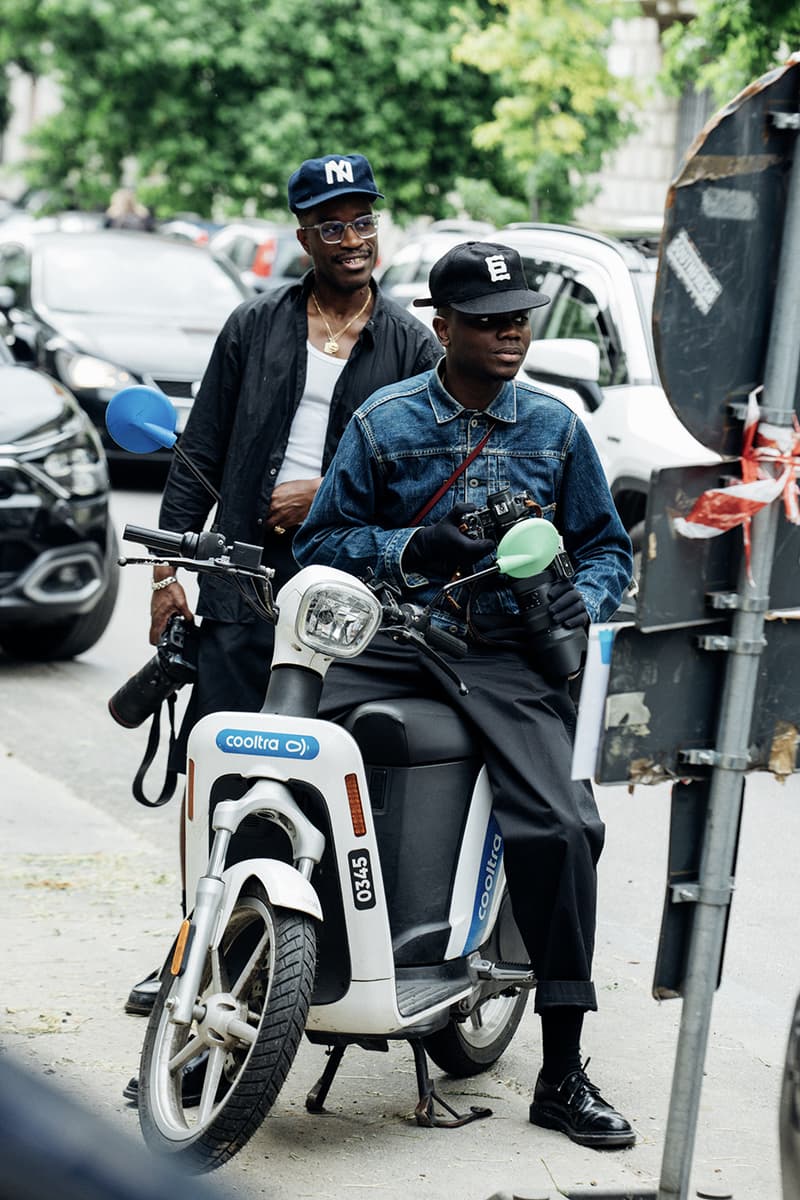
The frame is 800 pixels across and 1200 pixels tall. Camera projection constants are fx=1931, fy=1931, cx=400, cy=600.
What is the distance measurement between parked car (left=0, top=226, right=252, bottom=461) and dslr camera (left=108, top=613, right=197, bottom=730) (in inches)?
341

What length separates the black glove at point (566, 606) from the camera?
3883mm

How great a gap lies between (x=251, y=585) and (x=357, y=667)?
29cm

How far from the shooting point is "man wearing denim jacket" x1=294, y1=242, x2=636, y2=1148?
3.86 m

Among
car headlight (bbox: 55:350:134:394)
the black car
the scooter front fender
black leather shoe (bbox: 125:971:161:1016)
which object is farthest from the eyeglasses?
car headlight (bbox: 55:350:134:394)

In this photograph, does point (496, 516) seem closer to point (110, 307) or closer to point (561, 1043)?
point (561, 1043)

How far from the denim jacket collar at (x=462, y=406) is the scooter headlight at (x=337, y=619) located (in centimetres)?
53

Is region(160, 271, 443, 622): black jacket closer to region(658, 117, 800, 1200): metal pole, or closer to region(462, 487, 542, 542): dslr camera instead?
region(462, 487, 542, 542): dslr camera

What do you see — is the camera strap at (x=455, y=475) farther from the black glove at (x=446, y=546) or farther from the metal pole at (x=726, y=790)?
the metal pole at (x=726, y=790)

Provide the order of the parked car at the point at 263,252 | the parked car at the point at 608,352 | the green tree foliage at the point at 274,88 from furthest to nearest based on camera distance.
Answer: the green tree foliage at the point at 274,88
the parked car at the point at 263,252
the parked car at the point at 608,352

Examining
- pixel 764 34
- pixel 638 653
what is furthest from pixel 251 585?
pixel 764 34

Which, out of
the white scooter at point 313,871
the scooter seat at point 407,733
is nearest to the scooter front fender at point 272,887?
the white scooter at point 313,871

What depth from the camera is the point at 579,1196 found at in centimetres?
357

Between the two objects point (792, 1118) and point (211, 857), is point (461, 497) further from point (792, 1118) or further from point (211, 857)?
point (792, 1118)

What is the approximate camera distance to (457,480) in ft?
13.1
